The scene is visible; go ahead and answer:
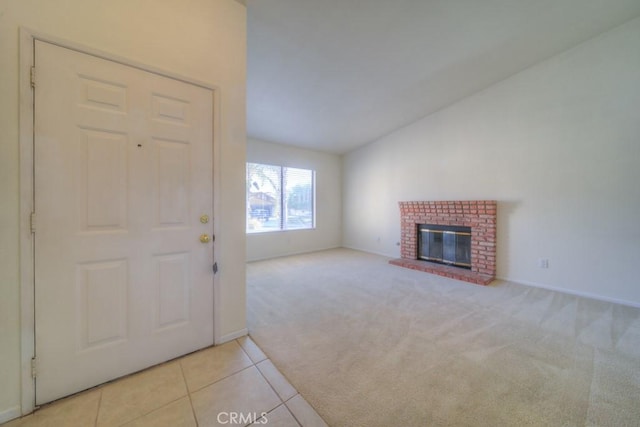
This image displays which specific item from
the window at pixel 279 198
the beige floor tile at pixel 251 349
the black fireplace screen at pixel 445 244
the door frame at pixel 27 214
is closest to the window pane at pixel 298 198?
the window at pixel 279 198

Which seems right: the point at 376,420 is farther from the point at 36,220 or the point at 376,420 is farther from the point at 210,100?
the point at 210,100

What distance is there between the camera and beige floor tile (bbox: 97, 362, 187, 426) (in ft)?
4.28

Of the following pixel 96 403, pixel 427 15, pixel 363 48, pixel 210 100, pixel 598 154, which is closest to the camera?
pixel 96 403

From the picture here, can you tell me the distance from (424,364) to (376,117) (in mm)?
4017

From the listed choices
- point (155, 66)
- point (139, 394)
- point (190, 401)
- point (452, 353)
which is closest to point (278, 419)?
point (190, 401)

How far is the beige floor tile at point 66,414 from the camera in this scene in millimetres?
1254

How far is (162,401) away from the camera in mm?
1396

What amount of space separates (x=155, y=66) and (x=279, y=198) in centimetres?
378

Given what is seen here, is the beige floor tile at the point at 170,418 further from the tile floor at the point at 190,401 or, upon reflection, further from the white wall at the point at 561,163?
the white wall at the point at 561,163

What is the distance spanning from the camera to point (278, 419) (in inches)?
50.6

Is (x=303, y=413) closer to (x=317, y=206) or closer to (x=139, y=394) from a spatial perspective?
(x=139, y=394)

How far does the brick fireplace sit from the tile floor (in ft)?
10.9

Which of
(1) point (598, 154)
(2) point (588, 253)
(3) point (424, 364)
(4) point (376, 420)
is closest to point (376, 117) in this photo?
(1) point (598, 154)

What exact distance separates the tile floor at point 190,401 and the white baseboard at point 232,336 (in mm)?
215
